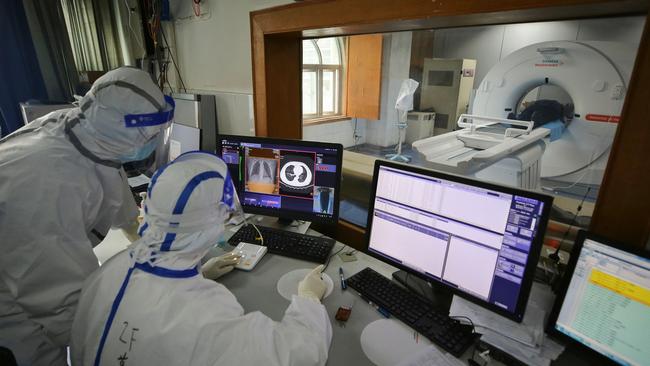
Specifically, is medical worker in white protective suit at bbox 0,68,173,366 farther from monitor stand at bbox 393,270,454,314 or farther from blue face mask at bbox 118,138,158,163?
monitor stand at bbox 393,270,454,314

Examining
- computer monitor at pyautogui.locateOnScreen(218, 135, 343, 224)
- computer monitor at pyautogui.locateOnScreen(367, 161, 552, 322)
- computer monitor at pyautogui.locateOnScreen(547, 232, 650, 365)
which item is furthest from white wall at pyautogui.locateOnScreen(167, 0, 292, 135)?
computer monitor at pyautogui.locateOnScreen(547, 232, 650, 365)

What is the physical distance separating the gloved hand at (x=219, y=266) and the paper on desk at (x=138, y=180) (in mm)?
1090

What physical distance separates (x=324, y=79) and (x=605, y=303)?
15.9 ft

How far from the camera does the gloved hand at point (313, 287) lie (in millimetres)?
982

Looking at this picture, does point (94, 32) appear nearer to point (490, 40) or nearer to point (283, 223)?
point (283, 223)

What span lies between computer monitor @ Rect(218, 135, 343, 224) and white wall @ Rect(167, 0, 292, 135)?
0.51 meters

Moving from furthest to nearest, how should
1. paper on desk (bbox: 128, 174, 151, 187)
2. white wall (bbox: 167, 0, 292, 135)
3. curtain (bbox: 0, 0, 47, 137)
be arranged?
curtain (bbox: 0, 0, 47, 137)
paper on desk (bbox: 128, 174, 151, 187)
white wall (bbox: 167, 0, 292, 135)

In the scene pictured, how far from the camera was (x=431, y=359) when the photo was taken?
826 millimetres

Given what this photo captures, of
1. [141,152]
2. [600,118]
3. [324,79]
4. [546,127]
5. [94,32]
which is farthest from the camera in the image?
[324,79]

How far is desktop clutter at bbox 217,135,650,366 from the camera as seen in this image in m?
0.73

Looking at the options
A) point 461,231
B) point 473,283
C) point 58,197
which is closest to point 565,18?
point 461,231

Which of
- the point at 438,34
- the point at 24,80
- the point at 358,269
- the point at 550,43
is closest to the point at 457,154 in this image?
the point at 550,43

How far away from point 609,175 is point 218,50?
1954 millimetres

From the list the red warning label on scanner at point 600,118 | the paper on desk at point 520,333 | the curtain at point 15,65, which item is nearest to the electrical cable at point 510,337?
the paper on desk at point 520,333
